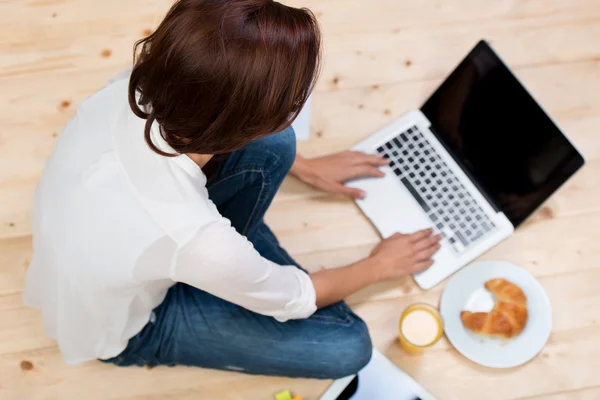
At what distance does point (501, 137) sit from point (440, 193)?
17 centimetres

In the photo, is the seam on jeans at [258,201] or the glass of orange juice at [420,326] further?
the glass of orange juice at [420,326]

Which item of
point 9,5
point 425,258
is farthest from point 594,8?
point 9,5

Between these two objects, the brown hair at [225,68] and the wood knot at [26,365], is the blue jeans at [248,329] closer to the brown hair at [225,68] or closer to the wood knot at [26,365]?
the wood knot at [26,365]

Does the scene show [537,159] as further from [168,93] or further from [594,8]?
[168,93]

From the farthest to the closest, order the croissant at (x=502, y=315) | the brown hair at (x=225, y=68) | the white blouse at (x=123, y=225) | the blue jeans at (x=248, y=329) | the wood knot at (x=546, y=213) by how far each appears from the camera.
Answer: the wood knot at (x=546, y=213), the croissant at (x=502, y=315), the blue jeans at (x=248, y=329), the white blouse at (x=123, y=225), the brown hair at (x=225, y=68)

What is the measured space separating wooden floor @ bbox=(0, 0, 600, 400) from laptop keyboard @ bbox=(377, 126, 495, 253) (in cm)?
9

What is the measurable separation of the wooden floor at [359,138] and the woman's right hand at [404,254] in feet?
0.23

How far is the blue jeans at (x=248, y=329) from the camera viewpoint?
3.59 feet

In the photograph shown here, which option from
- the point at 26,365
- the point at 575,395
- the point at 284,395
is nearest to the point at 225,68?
the point at 284,395

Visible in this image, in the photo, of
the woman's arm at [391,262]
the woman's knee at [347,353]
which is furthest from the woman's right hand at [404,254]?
the woman's knee at [347,353]

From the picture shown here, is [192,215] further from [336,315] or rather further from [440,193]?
[440,193]

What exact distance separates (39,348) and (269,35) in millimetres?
892

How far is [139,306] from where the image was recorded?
3.23 feet

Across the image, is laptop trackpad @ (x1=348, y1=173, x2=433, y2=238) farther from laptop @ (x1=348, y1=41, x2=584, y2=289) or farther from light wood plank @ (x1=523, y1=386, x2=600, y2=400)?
light wood plank @ (x1=523, y1=386, x2=600, y2=400)
